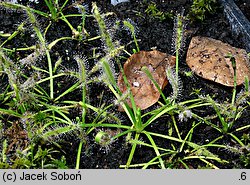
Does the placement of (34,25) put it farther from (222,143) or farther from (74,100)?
(222,143)

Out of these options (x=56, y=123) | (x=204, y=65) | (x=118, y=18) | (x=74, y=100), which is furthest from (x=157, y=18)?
(x=56, y=123)

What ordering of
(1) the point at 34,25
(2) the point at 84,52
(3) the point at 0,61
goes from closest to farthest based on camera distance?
1. (3) the point at 0,61
2. (1) the point at 34,25
3. (2) the point at 84,52

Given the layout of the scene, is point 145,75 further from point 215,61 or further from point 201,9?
point 201,9

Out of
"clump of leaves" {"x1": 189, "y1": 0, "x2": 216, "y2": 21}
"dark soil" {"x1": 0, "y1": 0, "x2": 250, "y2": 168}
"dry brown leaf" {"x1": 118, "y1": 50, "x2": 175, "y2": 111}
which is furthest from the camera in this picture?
"clump of leaves" {"x1": 189, "y1": 0, "x2": 216, "y2": 21}

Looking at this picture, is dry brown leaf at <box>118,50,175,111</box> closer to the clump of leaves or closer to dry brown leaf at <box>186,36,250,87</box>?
dry brown leaf at <box>186,36,250,87</box>

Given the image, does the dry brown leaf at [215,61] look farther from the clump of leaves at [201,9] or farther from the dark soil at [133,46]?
the clump of leaves at [201,9]

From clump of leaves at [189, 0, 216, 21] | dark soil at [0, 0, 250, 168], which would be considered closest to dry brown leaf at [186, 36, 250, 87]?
dark soil at [0, 0, 250, 168]
